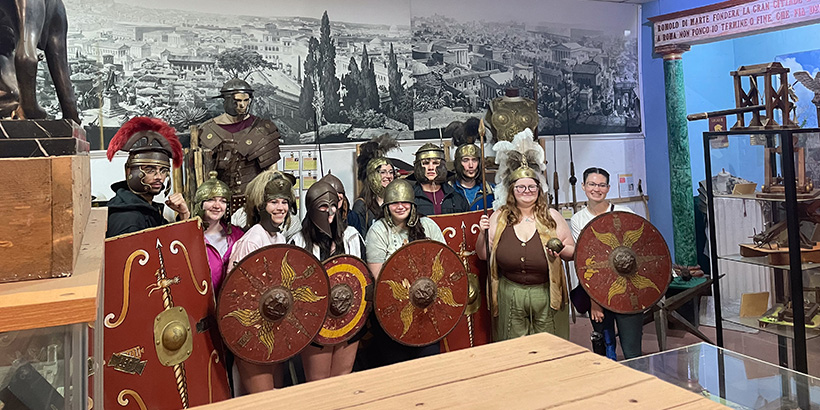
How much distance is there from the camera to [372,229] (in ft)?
12.1

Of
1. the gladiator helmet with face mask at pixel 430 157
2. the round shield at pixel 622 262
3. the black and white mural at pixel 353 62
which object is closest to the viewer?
the round shield at pixel 622 262

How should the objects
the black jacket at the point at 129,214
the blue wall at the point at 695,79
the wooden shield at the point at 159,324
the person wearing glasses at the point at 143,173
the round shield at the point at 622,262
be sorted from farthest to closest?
1. the blue wall at the point at 695,79
2. the round shield at the point at 622,262
3. the person wearing glasses at the point at 143,173
4. the black jacket at the point at 129,214
5. the wooden shield at the point at 159,324

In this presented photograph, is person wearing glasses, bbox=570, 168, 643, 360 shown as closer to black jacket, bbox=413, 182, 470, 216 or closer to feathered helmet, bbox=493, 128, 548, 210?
feathered helmet, bbox=493, 128, 548, 210

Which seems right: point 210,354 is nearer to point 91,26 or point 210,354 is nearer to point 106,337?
point 106,337

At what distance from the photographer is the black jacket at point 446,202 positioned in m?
4.62

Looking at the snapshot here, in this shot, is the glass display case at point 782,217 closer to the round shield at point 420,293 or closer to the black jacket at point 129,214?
the round shield at point 420,293

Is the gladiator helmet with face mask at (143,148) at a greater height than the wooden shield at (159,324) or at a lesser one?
greater

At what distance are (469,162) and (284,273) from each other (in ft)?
7.71

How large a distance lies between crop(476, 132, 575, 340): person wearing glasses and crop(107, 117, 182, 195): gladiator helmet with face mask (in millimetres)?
1839

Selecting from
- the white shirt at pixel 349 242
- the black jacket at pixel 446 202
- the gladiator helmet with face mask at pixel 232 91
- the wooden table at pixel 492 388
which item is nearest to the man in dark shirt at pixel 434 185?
the black jacket at pixel 446 202

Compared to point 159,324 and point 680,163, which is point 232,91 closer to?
point 159,324

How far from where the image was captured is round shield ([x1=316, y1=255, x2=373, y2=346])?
327 centimetres

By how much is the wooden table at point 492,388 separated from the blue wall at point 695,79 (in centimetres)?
556

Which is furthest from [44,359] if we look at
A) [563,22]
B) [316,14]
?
[563,22]
